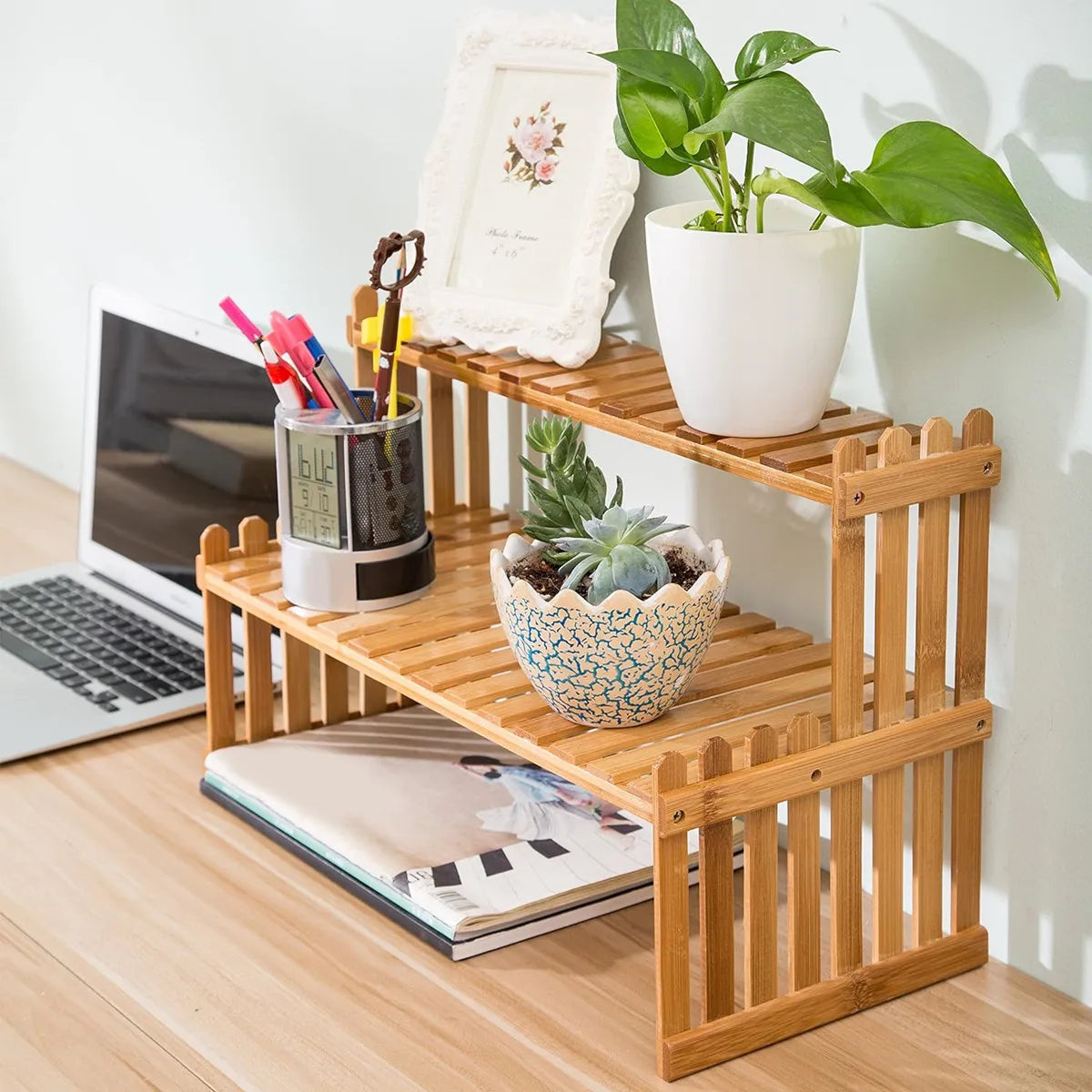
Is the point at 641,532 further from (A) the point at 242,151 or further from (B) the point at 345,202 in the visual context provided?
(A) the point at 242,151

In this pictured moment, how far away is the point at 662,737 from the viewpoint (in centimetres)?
100

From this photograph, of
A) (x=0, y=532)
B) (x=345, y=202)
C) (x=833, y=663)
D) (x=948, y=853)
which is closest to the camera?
(x=833, y=663)

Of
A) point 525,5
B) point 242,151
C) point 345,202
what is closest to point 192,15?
point 242,151

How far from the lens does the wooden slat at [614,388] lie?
3.59ft

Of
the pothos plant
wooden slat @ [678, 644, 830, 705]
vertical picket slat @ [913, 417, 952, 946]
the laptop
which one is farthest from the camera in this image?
the laptop

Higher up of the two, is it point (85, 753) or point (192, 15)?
point (192, 15)

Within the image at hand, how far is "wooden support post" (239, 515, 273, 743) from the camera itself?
1290 mm

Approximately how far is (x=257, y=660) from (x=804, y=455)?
0.52 metres

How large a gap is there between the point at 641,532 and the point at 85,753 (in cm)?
59

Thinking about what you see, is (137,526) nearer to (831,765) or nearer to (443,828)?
(443,828)

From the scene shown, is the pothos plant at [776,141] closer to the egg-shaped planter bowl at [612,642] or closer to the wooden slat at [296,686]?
the egg-shaped planter bowl at [612,642]

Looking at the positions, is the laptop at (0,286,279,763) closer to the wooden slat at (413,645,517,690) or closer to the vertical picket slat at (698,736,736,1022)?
the wooden slat at (413,645,517,690)

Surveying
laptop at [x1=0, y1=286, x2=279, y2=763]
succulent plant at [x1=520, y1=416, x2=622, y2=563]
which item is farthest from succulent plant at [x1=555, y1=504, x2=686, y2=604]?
laptop at [x1=0, y1=286, x2=279, y2=763]

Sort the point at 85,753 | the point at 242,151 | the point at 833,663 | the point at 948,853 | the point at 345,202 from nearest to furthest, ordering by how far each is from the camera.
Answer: the point at 833,663 → the point at 948,853 → the point at 85,753 → the point at 345,202 → the point at 242,151
